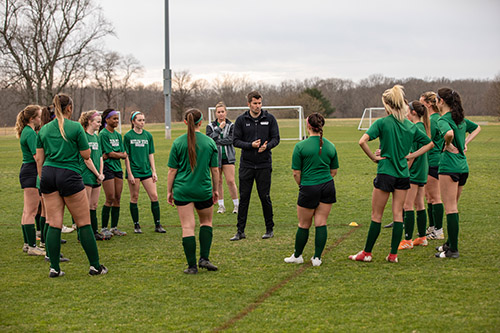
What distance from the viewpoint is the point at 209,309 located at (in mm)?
4934

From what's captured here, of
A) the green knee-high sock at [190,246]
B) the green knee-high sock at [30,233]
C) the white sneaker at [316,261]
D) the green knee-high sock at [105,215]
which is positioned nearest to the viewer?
the green knee-high sock at [190,246]

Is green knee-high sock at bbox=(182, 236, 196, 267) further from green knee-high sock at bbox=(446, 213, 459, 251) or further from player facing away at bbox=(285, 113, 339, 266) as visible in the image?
green knee-high sock at bbox=(446, 213, 459, 251)

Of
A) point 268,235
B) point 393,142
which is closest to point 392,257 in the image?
point 393,142

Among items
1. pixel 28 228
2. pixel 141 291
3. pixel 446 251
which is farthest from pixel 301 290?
pixel 28 228

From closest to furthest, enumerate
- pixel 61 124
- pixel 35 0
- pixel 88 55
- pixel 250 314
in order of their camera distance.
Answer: pixel 250 314 < pixel 61 124 < pixel 35 0 < pixel 88 55

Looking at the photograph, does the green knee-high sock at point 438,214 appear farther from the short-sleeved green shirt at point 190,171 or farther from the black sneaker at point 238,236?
the short-sleeved green shirt at point 190,171

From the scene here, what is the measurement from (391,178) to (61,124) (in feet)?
12.6

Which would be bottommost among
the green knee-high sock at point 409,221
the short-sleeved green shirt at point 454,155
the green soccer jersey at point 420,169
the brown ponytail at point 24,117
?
the green knee-high sock at point 409,221

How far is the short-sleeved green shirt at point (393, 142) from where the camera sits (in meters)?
6.16

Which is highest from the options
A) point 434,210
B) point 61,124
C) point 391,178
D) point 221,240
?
point 61,124

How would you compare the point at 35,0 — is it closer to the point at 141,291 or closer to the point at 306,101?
the point at 306,101

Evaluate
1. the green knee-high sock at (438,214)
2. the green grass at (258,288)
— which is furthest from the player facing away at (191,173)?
the green knee-high sock at (438,214)

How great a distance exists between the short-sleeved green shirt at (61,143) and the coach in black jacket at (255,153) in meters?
2.77

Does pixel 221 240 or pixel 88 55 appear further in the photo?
pixel 88 55
